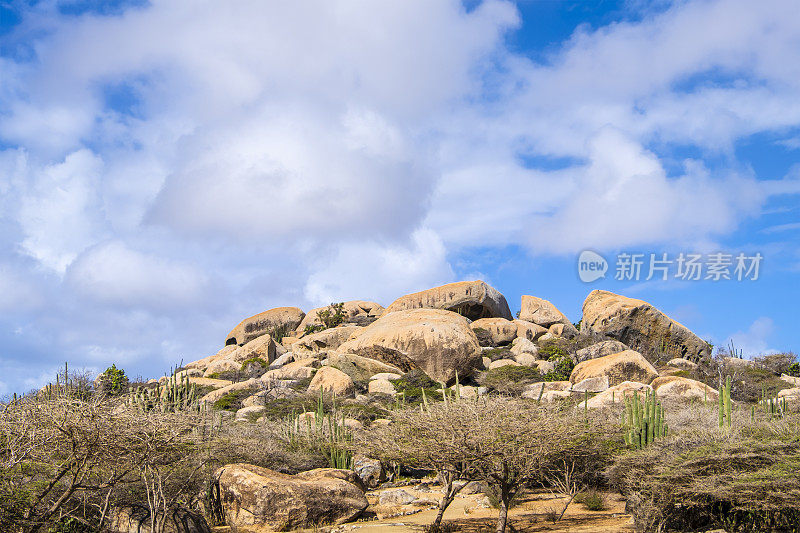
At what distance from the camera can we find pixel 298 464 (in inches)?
762

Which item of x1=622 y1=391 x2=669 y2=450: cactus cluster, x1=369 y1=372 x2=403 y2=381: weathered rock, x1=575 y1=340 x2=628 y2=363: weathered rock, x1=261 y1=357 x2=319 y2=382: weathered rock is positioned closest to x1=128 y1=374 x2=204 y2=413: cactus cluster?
x1=261 y1=357 x2=319 y2=382: weathered rock

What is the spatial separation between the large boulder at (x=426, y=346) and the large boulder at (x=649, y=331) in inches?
548

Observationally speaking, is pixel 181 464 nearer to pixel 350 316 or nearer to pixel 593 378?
pixel 593 378

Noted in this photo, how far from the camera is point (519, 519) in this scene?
15766 mm

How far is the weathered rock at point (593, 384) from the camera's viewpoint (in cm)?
3094

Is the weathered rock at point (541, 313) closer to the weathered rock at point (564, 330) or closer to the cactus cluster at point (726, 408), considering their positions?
the weathered rock at point (564, 330)

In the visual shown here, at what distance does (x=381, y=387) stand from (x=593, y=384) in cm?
1056

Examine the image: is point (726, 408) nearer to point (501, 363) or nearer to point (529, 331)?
point (501, 363)

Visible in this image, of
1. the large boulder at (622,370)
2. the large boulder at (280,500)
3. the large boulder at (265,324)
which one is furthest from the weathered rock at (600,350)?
the large boulder at (265,324)

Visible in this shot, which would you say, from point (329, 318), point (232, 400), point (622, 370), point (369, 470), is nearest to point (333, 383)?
point (232, 400)

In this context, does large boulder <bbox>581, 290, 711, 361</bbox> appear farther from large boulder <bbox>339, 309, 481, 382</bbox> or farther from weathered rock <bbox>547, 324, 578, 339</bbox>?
large boulder <bbox>339, 309, 481, 382</bbox>

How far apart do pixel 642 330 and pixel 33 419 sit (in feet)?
147

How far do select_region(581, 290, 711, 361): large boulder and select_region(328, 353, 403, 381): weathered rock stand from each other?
1822 cm

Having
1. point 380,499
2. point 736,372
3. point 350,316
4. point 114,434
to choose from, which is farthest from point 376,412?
point 350,316
